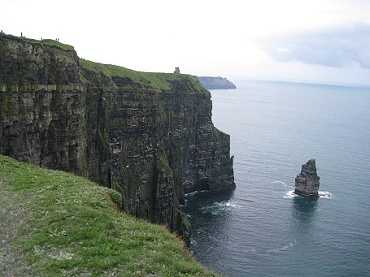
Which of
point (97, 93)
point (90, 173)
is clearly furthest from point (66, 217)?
point (97, 93)

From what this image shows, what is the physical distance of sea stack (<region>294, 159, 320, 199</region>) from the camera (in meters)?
132

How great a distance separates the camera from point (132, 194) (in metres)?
93.8

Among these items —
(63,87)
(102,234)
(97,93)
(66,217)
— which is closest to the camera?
(102,234)

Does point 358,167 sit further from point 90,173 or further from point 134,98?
point 90,173

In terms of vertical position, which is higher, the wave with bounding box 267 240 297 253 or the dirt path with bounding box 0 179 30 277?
the dirt path with bounding box 0 179 30 277

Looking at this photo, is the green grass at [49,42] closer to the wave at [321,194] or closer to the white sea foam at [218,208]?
the white sea foam at [218,208]

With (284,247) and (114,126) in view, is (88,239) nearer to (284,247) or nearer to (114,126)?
(114,126)

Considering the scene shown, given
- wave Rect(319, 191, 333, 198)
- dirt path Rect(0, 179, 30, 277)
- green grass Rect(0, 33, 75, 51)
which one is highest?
green grass Rect(0, 33, 75, 51)

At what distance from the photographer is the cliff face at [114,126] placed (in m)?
54.9

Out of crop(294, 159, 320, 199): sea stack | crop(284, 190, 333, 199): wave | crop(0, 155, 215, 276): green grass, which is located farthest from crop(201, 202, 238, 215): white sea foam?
crop(0, 155, 215, 276): green grass

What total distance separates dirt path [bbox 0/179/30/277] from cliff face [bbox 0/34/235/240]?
47.9 ft

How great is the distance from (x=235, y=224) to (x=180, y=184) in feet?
81.5

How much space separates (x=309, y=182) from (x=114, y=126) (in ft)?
237

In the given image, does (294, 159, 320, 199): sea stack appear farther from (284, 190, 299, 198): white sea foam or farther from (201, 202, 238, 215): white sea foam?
(201, 202, 238, 215): white sea foam
